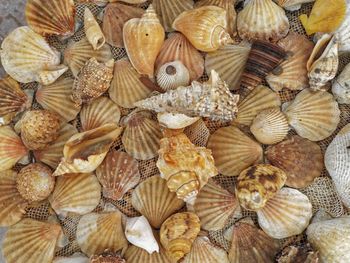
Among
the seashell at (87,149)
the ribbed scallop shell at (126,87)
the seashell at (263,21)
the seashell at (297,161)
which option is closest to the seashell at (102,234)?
the seashell at (87,149)

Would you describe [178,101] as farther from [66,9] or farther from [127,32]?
[66,9]

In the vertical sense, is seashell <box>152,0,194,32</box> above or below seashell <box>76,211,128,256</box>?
above

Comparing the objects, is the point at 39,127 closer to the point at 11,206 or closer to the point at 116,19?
the point at 11,206

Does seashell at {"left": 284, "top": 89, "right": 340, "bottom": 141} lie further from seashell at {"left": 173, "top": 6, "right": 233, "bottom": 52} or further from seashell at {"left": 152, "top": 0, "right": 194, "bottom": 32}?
seashell at {"left": 152, "top": 0, "right": 194, "bottom": 32}

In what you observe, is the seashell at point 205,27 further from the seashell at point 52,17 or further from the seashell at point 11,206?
the seashell at point 11,206

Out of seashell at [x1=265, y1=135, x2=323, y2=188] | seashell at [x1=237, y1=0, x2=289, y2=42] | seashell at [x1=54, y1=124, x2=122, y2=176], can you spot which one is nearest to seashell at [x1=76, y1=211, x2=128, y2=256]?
seashell at [x1=54, y1=124, x2=122, y2=176]

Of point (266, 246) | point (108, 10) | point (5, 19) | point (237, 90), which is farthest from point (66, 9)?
point (266, 246)

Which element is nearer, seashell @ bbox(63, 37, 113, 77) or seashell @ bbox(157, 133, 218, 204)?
seashell @ bbox(157, 133, 218, 204)
